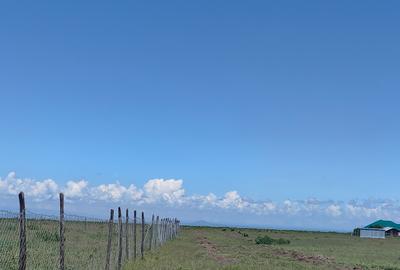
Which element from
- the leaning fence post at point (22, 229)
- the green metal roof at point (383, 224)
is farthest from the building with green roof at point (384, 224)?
the leaning fence post at point (22, 229)

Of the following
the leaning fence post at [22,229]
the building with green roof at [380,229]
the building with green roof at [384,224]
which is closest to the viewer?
the leaning fence post at [22,229]

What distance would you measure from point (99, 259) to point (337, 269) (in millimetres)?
12080

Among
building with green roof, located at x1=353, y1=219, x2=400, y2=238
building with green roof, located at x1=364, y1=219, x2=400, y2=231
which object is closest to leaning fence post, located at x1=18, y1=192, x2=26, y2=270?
building with green roof, located at x1=353, y1=219, x2=400, y2=238

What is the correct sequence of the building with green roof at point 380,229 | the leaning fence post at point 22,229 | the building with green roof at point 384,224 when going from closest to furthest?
the leaning fence post at point 22,229
the building with green roof at point 380,229
the building with green roof at point 384,224

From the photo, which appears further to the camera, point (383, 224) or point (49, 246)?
point (383, 224)

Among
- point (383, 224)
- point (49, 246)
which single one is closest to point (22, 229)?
point (49, 246)

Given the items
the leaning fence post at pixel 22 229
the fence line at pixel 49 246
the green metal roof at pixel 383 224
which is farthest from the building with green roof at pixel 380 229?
the leaning fence post at pixel 22 229

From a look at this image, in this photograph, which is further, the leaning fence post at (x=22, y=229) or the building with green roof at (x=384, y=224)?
the building with green roof at (x=384, y=224)

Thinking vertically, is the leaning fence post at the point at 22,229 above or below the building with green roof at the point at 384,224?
above

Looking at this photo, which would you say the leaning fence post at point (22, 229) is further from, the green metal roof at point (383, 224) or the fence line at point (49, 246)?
the green metal roof at point (383, 224)

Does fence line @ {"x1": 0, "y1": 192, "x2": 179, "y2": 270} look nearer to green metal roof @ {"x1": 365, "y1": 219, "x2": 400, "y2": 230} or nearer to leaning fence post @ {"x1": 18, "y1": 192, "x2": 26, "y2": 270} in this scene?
leaning fence post @ {"x1": 18, "y1": 192, "x2": 26, "y2": 270}

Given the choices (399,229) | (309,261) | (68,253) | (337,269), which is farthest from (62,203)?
(399,229)

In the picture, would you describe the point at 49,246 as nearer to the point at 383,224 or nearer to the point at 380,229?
the point at 380,229

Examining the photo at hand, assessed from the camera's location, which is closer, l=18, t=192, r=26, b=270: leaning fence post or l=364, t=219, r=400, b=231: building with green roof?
l=18, t=192, r=26, b=270: leaning fence post
